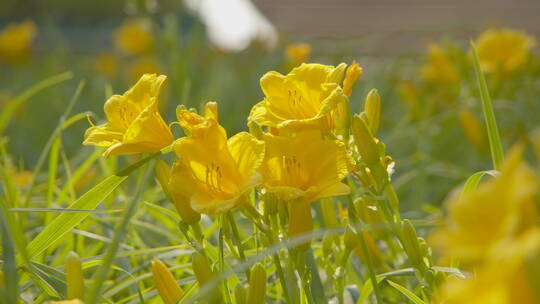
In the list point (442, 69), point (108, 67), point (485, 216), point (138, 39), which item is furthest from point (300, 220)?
point (108, 67)

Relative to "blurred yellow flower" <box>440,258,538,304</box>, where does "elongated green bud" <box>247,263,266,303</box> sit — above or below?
below

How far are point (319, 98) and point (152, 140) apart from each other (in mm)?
143

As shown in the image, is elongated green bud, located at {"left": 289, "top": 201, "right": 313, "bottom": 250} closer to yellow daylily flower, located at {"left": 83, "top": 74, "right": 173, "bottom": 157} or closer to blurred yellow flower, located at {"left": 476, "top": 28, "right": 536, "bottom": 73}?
yellow daylily flower, located at {"left": 83, "top": 74, "right": 173, "bottom": 157}

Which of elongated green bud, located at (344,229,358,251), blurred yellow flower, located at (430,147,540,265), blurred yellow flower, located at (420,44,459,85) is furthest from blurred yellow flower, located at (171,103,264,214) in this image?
blurred yellow flower, located at (420,44,459,85)

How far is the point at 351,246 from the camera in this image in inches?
23.9

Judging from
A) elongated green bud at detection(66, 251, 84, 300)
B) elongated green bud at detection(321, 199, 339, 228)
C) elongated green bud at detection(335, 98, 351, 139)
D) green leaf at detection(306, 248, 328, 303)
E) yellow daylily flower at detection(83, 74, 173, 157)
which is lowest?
green leaf at detection(306, 248, 328, 303)

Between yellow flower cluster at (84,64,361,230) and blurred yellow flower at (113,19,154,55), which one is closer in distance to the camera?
yellow flower cluster at (84,64,361,230)

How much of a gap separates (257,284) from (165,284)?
76mm

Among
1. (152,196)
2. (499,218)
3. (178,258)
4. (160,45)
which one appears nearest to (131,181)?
(152,196)

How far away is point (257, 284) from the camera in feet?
1.69

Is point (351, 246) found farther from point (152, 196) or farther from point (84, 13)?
point (84, 13)

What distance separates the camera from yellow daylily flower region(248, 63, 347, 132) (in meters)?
0.59

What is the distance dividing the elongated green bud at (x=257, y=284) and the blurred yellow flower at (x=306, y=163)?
0.18 feet

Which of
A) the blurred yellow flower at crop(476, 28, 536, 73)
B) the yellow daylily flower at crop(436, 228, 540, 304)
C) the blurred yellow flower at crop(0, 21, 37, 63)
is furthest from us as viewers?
the blurred yellow flower at crop(0, 21, 37, 63)
